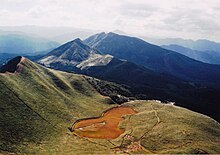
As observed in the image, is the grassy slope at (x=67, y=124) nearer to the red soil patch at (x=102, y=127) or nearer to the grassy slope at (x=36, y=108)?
the grassy slope at (x=36, y=108)

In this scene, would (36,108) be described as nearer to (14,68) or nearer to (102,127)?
(102,127)


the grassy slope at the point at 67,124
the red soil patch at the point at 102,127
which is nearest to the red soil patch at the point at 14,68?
the grassy slope at the point at 67,124

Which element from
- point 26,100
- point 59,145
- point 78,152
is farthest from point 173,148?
point 26,100

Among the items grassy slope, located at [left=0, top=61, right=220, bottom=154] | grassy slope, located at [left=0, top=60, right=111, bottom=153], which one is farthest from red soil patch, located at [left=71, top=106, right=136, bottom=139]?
grassy slope, located at [left=0, top=60, right=111, bottom=153]

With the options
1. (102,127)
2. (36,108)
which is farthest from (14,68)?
(102,127)

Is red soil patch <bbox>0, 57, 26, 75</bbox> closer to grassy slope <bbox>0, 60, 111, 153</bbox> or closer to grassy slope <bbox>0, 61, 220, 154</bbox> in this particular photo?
grassy slope <bbox>0, 60, 111, 153</bbox>

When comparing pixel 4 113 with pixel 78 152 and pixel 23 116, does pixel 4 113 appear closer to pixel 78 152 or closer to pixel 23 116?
pixel 23 116
